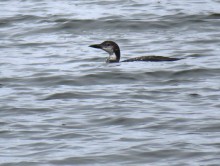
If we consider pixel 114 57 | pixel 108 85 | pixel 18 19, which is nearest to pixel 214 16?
pixel 18 19

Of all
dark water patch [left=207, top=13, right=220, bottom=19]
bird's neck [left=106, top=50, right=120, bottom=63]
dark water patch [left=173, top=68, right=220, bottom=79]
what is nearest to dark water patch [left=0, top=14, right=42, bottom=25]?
dark water patch [left=207, top=13, right=220, bottom=19]

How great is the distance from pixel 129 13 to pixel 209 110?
1103 centimetres

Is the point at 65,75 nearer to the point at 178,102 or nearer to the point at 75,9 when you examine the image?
the point at 178,102

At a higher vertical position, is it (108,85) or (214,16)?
(108,85)

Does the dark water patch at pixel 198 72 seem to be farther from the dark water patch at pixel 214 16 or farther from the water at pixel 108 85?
the dark water patch at pixel 214 16

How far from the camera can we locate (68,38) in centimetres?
2142

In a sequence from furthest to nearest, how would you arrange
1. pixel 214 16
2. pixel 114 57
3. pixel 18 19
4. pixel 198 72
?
pixel 18 19
pixel 214 16
pixel 114 57
pixel 198 72

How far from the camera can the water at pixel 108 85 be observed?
11.7m

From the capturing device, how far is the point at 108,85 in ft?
52.9

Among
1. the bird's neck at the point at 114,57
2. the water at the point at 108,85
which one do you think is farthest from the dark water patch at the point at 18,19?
the bird's neck at the point at 114,57

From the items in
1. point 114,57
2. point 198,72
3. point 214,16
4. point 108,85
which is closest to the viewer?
point 108,85

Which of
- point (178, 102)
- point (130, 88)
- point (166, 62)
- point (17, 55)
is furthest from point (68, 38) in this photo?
point (178, 102)

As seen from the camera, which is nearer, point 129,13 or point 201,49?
point 201,49

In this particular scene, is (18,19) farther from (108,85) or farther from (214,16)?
(108,85)
